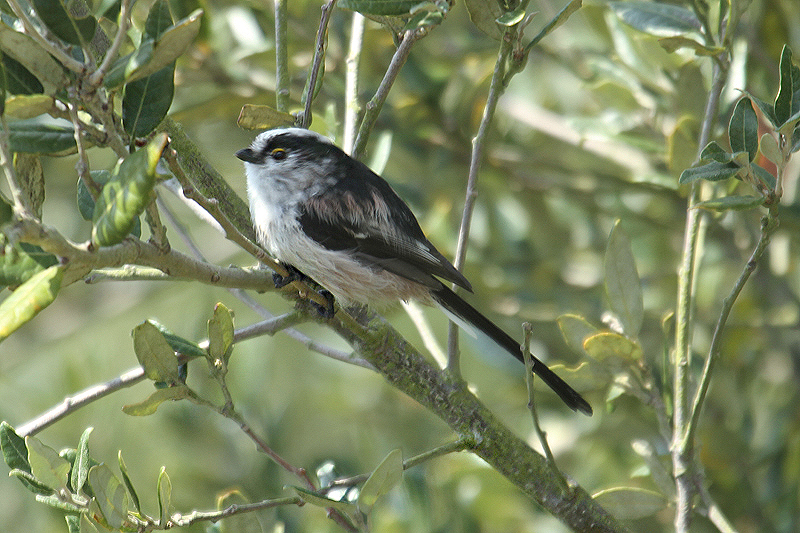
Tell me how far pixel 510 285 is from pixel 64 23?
92.2 inches

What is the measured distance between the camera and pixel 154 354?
1591mm

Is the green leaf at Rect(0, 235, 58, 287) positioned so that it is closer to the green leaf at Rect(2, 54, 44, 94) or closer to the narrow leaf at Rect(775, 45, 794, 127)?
the green leaf at Rect(2, 54, 44, 94)

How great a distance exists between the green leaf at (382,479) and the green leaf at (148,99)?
0.81 m

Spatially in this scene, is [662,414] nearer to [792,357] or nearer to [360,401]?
[792,357]

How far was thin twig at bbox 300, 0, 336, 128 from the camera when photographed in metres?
1.89

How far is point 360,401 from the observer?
11.8ft

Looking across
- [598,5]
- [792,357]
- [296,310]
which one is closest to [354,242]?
[296,310]

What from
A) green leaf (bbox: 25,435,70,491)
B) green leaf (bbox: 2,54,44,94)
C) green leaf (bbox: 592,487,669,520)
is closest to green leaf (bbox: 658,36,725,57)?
green leaf (bbox: 592,487,669,520)

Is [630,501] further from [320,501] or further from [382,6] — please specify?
[382,6]

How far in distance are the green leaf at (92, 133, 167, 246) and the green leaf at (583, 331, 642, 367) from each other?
1.25 m

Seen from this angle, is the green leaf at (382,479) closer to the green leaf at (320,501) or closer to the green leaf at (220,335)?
the green leaf at (320,501)

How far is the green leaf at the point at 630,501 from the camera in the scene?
6.54 feet

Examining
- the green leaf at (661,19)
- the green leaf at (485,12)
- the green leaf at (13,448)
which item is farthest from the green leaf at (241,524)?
the green leaf at (661,19)

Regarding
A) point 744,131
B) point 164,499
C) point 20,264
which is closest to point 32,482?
point 164,499
